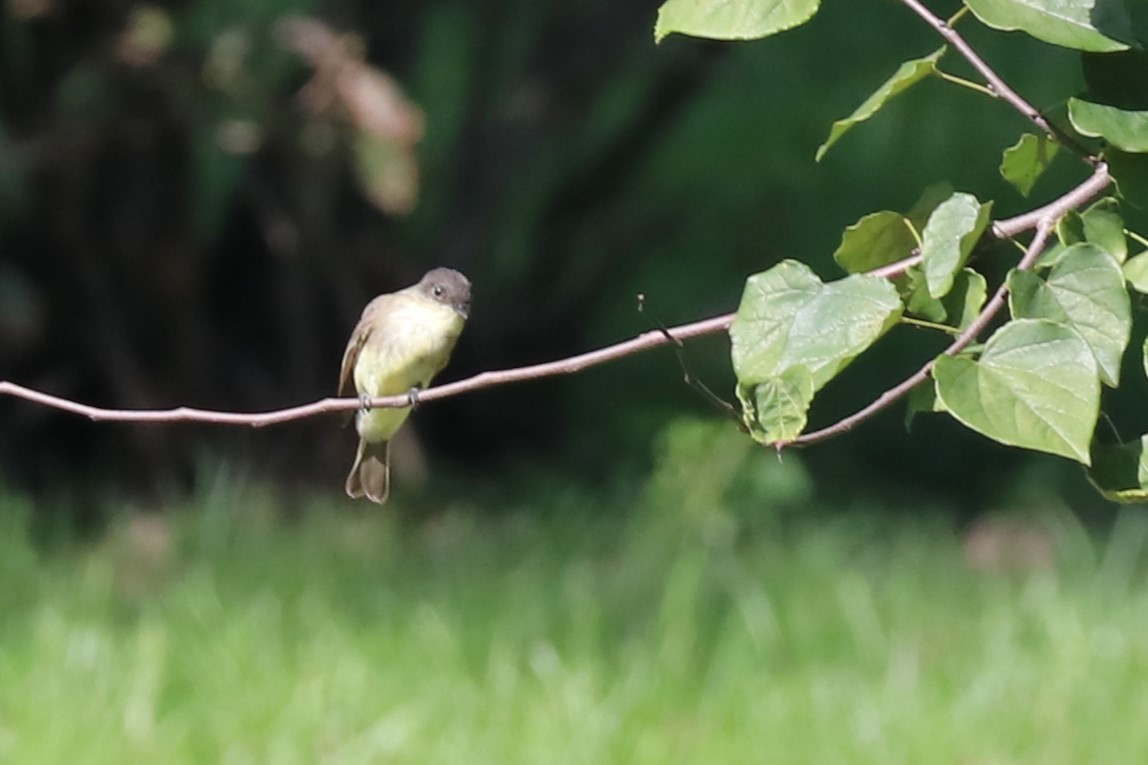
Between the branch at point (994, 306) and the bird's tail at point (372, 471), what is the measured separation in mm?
1432

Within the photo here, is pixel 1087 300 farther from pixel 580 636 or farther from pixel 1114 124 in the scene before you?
pixel 580 636

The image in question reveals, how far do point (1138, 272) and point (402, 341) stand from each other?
5.88 ft

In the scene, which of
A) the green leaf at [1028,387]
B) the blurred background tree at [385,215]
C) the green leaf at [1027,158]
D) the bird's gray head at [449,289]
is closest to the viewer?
the green leaf at [1028,387]

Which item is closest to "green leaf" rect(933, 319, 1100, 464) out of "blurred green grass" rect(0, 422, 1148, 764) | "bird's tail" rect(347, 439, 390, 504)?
"bird's tail" rect(347, 439, 390, 504)

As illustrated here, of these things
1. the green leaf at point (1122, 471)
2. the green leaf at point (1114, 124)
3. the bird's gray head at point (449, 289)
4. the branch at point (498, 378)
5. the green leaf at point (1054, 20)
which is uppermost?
the green leaf at point (1054, 20)

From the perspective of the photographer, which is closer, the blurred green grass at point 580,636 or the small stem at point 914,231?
the small stem at point 914,231

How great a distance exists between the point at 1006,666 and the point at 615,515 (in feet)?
5.50

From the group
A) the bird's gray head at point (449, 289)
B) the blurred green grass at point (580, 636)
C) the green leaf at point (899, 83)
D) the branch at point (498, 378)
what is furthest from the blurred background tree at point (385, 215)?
the green leaf at point (899, 83)

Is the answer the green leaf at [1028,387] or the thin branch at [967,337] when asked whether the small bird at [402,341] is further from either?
the green leaf at [1028,387]

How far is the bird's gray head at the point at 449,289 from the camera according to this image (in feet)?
9.20

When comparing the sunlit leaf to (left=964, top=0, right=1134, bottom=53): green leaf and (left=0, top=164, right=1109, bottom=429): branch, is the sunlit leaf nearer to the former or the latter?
(left=0, top=164, right=1109, bottom=429): branch

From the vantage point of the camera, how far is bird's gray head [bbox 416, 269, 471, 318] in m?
2.80

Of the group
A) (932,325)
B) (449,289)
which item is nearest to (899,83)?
(932,325)

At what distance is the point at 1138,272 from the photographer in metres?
1.39
